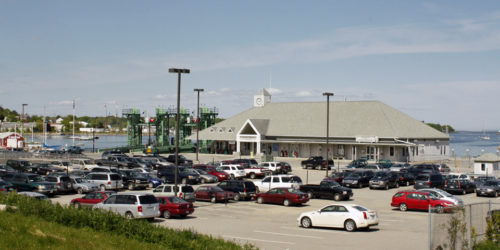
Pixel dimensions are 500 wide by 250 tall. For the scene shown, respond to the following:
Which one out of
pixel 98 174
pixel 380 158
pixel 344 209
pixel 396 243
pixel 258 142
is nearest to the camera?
pixel 396 243

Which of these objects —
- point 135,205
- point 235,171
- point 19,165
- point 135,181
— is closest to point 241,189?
point 135,181

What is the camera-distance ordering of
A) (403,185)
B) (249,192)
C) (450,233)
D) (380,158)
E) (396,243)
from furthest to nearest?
(380,158)
(403,185)
(249,192)
(396,243)
(450,233)

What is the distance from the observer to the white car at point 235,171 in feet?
163

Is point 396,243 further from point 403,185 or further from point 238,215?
point 403,185

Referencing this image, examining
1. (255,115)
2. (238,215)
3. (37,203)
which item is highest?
(255,115)

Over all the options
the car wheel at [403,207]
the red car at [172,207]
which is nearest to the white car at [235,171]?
the car wheel at [403,207]

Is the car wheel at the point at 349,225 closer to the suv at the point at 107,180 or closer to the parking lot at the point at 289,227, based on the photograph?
the parking lot at the point at 289,227

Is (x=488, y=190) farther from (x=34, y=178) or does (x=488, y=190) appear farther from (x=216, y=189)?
(x=34, y=178)

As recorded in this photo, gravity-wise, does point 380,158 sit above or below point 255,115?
below

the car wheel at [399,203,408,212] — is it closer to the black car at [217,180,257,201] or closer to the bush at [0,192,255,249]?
the black car at [217,180,257,201]

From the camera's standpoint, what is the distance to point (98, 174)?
40438mm

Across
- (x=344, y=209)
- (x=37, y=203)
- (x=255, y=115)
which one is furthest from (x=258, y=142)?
(x=37, y=203)

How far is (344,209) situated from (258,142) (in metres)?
55.5

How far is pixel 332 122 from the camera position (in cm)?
7900
